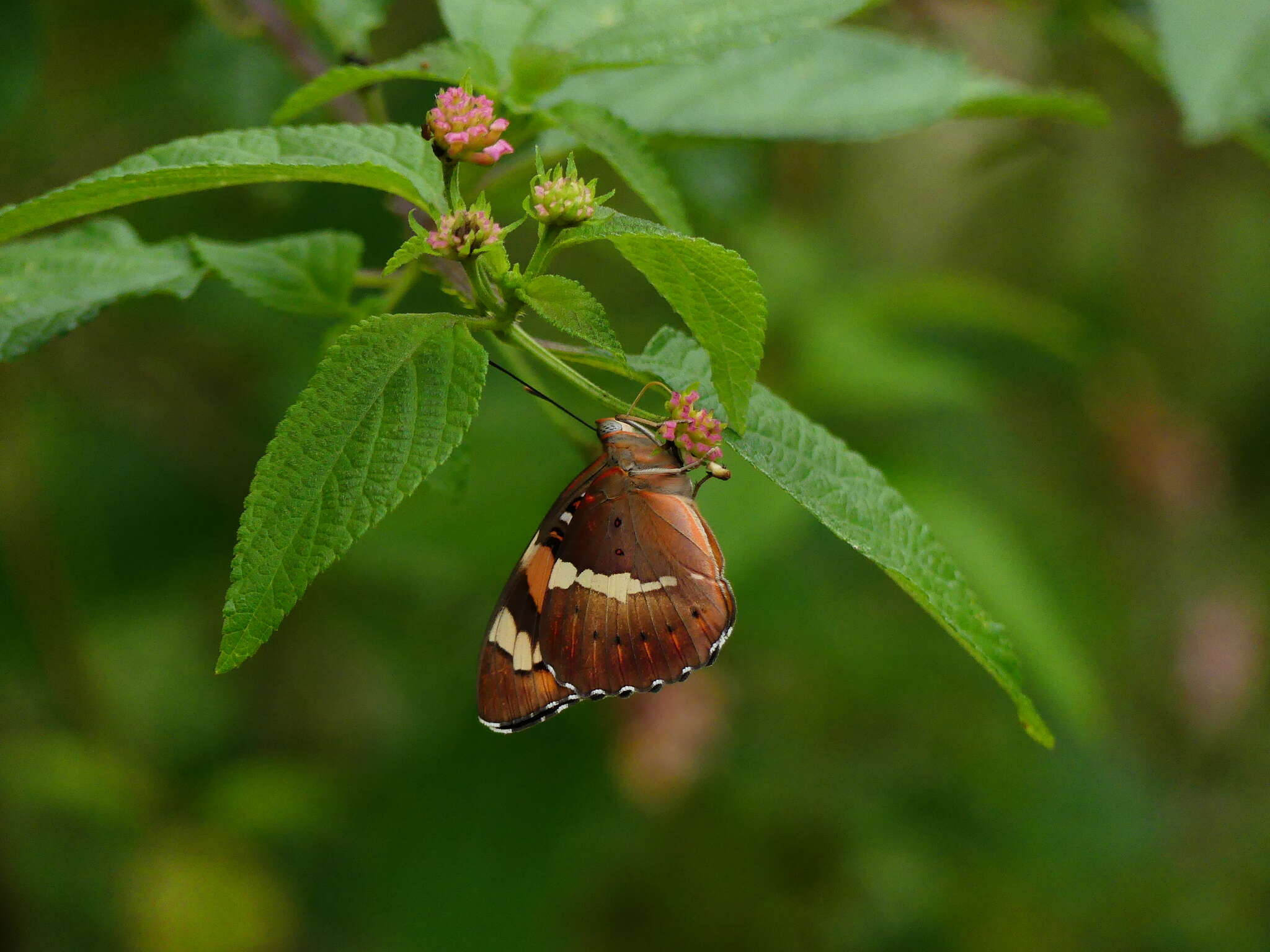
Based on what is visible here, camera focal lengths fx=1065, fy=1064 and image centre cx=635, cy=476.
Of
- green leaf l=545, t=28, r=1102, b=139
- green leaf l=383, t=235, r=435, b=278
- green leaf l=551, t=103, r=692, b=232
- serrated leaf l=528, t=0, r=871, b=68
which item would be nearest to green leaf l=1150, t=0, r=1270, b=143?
green leaf l=545, t=28, r=1102, b=139

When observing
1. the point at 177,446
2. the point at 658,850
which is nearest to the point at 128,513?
the point at 177,446

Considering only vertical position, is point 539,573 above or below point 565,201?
below

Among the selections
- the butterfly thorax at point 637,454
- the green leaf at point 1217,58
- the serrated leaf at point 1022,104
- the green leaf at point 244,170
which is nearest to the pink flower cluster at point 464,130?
the green leaf at point 244,170

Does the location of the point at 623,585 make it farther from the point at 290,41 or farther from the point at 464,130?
the point at 290,41

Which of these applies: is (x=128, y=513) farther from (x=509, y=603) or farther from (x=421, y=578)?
(x=509, y=603)

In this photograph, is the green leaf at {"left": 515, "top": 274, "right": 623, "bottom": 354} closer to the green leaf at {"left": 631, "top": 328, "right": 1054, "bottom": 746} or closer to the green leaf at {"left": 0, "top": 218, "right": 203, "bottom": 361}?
the green leaf at {"left": 631, "top": 328, "right": 1054, "bottom": 746}

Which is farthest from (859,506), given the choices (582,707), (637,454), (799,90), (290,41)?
(582,707)
